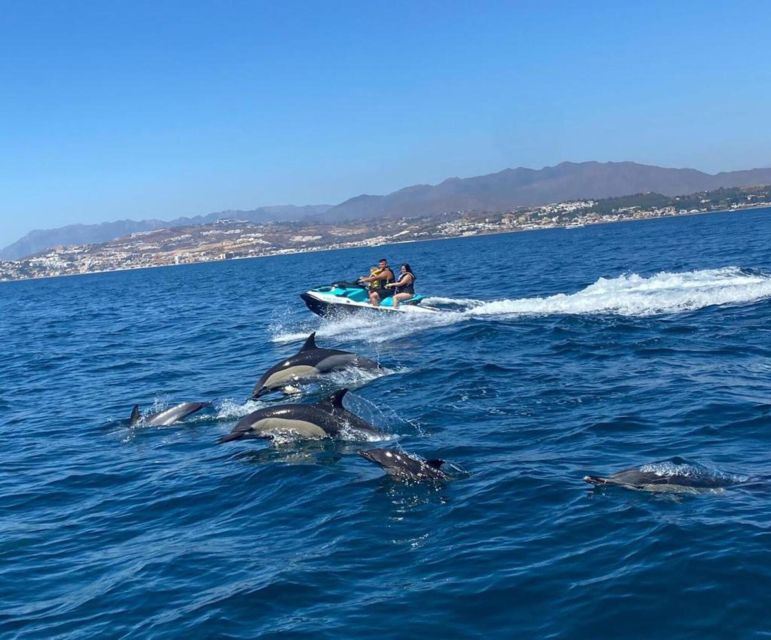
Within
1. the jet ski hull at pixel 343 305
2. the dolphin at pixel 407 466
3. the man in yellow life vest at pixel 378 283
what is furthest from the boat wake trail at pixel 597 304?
the dolphin at pixel 407 466

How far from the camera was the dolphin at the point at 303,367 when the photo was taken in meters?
20.6

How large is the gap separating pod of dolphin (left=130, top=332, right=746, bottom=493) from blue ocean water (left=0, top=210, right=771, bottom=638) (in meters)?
0.34

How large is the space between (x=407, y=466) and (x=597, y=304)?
21.1m

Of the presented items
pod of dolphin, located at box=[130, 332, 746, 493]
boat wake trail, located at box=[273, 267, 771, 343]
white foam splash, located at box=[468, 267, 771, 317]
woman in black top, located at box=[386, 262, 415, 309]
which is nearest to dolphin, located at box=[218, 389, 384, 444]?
pod of dolphin, located at box=[130, 332, 746, 493]

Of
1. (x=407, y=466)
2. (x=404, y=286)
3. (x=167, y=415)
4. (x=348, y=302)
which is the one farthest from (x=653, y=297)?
(x=407, y=466)

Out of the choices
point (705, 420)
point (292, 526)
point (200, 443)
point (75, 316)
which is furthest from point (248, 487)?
point (75, 316)

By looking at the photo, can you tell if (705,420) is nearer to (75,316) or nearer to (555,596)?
(555,596)

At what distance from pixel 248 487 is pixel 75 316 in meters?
55.9

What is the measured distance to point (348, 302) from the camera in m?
35.5

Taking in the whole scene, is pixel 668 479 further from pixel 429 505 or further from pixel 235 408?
pixel 235 408

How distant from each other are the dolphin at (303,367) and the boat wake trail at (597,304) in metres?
7.33

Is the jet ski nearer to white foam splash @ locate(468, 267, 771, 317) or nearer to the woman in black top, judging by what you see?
the woman in black top

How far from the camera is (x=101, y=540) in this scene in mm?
12258

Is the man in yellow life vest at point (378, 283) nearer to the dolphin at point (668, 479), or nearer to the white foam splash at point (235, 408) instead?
the white foam splash at point (235, 408)
